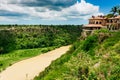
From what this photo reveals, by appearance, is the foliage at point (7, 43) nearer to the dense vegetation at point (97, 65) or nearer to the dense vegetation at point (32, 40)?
the dense vegetation at point (32, 40)

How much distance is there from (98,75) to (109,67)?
1771 millimetres

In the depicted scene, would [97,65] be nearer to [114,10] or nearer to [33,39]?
[114,10]

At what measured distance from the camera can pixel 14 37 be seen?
124 m

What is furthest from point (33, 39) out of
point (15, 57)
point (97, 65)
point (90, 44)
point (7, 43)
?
point (97, 65)

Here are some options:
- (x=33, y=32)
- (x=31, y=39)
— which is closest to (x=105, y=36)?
(x=31, y=39)

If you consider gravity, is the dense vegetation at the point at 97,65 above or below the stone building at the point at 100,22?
below

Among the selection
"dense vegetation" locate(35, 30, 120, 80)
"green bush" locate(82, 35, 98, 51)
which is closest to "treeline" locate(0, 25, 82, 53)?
"green bush" locate(82, 35, 98, 51)

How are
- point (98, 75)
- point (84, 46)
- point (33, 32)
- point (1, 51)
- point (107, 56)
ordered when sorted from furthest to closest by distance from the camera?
point (33, 32) < point (1, 51) < point (84, 46) < point (107, 56) < point (98, 75)

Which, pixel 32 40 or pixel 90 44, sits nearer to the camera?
pixel 90 44

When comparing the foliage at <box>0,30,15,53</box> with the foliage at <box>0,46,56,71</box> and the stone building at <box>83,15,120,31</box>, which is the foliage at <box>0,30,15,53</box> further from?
the stone building at <box>83,15,120,31</box>

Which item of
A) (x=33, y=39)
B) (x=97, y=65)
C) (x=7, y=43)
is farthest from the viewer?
(x=33, y=39)

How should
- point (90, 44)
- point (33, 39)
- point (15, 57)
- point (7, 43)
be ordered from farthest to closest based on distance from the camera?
point (33, 39), point (7, 43), point (15, 57), point (90, 44)

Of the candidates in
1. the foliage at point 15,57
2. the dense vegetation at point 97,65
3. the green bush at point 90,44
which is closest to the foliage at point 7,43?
the foliage at point 15,57

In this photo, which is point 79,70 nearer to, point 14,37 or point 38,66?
point 38,66
